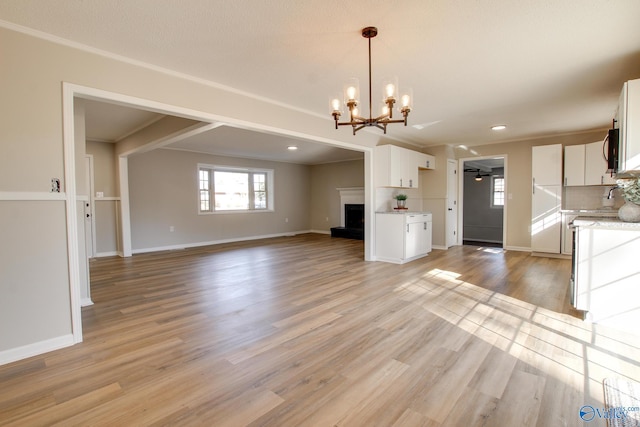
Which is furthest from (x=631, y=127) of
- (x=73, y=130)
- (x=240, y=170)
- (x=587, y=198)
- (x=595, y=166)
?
(x=240, y=170)

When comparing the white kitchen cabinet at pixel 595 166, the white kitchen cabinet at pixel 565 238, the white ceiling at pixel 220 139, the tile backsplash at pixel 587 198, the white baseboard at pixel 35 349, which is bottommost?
the white baseboard at pixel 35 349

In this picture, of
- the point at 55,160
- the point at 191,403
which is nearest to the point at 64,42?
the point at 55,160

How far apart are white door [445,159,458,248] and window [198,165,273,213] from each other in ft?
16.5

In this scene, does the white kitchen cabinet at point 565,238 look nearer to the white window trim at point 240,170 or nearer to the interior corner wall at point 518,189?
the interior corner wall at point 518,189

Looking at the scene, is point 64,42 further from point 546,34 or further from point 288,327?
point 546,34

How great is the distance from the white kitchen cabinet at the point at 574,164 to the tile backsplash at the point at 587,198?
30 centimetres

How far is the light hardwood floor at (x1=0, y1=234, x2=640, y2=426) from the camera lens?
1705mm

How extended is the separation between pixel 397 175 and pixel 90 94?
4.64 meters

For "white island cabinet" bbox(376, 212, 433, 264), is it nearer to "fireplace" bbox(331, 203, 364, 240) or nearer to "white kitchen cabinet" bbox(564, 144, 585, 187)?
"white kitchen cabinet" bbox(564, 144, 585, 187)

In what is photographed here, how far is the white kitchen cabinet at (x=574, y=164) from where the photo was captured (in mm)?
5570

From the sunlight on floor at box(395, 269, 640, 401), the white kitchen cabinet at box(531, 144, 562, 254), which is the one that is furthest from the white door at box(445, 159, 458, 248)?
the sunlight on floor at box(395, 269, 640, 401)

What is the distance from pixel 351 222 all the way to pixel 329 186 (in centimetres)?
145

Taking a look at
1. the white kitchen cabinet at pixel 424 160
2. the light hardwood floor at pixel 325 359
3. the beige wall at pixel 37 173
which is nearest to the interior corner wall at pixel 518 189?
the white kitchen cabinet at pixel 424 160

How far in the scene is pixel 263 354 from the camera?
7.64ft
